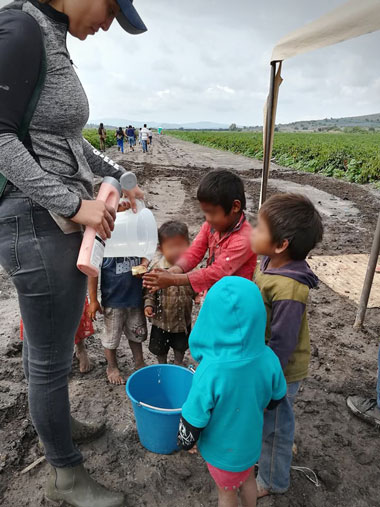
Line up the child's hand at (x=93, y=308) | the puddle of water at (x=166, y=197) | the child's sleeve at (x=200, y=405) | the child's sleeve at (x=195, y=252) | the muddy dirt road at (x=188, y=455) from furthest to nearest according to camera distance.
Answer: the puddle of water at (x=166, y=197)
the child's hand at (x=93, y=308)
the child's sleeve at (x=195, y=252)
the muddy dirt road at (x=188, y=455)
the child's sleeve at (x=200, y=405)

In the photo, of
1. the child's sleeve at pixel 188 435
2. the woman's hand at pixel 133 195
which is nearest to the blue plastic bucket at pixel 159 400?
the child's sleeve at pixel 188 435

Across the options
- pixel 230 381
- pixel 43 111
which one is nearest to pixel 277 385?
pixel 230 381

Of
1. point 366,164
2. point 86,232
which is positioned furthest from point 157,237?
point 366,164

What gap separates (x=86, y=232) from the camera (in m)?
1.44

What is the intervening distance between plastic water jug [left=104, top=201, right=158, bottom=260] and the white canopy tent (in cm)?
147

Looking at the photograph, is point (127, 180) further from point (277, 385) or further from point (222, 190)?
point (277, 385)

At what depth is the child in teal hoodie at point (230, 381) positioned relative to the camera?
1250 mm

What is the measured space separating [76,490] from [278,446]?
3.15 feet

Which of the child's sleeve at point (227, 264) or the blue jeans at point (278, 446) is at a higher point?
the child's sleeve at point (227, 264)

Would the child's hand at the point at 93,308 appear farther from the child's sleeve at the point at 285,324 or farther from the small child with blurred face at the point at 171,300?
the child's sleeve at the point at 285,324

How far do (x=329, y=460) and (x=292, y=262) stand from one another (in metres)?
1.25

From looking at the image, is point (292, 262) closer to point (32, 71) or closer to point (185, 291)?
point (185, 291)

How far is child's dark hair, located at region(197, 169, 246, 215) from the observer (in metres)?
1.98

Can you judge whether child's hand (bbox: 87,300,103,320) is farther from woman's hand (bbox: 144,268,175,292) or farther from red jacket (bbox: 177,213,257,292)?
red jacket (bbox: 177,213,257,292)
